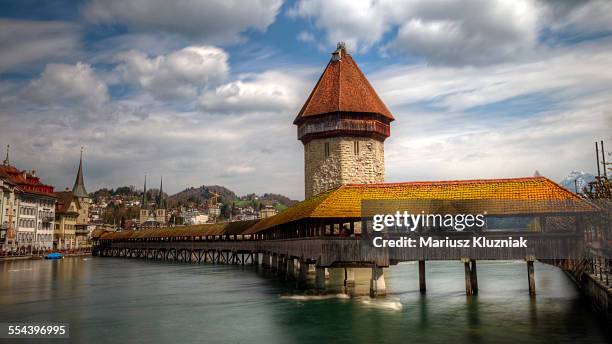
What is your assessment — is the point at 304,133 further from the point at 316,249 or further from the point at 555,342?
the point at 555,342

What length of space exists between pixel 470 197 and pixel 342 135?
54.7 feet

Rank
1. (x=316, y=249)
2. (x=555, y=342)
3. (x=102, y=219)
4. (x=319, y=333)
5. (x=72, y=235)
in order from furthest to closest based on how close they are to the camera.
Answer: (x=102, y=219) < (x=72, y=235) < (x=316, y=249) < (x=319, y=333) < (x=555, y=342)

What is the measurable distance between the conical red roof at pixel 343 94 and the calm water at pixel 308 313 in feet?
42.1

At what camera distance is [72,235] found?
79688 millimetres

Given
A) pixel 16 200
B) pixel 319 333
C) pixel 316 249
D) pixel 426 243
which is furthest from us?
pixel 16 200

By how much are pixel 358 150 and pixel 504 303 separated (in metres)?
17.8

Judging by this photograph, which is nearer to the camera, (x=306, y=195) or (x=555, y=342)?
(x=555, y=342)

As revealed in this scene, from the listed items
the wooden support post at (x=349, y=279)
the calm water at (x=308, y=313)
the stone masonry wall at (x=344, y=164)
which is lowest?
the calm water at (x=308, y=313)

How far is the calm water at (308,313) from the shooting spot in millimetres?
14000

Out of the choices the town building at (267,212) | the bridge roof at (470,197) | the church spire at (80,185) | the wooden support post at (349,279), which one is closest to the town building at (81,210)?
the church spire at (80,185)

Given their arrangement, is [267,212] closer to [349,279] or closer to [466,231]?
[349,279]

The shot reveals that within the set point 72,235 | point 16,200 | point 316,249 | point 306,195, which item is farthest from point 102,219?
point 316,249

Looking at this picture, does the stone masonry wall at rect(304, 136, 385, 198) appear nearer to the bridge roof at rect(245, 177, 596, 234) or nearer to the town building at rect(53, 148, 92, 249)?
the bridge roof at rect(245, 177, 596, 234)

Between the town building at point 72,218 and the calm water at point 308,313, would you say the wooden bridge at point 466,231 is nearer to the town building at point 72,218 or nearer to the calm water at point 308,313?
the calm water at point 308,313
